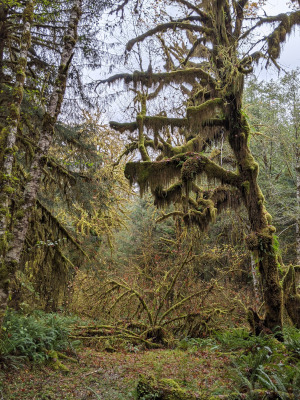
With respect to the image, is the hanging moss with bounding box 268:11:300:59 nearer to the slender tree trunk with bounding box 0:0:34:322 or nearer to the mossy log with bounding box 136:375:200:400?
the slender tree trunk with bounding box 0:0:34:322

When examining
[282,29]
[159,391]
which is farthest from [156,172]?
[282,29]

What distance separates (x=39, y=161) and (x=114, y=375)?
4.25 metres

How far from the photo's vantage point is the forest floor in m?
4.84

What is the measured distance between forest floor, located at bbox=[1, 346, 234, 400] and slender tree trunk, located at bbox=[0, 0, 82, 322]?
154cm

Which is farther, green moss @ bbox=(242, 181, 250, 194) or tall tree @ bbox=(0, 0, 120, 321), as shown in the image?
green moss @ bbox=(242, 181, 250, 194)

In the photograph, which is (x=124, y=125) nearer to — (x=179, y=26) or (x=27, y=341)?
(x=179, y=26)

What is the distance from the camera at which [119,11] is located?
823 centimetres

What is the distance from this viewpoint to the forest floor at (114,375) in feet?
15.9

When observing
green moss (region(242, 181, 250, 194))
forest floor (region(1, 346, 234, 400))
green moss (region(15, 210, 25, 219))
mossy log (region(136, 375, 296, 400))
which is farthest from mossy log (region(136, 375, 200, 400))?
green moss (region(242, 181, 250, 194))

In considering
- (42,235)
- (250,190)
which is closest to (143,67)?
(250,190)

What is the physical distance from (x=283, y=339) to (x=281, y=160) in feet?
38.4

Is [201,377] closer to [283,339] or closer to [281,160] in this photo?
[283,339]

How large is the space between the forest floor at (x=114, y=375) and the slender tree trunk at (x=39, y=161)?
154cm

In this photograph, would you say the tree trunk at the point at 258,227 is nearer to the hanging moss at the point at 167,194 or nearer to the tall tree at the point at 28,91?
the hanging moss at the point at 167,194
